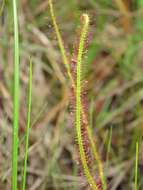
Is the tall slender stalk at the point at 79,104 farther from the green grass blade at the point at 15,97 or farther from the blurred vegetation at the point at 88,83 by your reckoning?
the blurred vegetation at the point at 88,83

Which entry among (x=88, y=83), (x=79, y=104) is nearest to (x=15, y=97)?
(x=79, y=104)

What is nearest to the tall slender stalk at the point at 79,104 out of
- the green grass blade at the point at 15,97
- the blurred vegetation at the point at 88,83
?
the green grass blade at the point at 15,97

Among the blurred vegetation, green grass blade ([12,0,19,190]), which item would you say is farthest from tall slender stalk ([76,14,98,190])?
the blurred vegetation

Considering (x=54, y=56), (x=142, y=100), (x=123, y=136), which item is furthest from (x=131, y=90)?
(x=54, y=56)

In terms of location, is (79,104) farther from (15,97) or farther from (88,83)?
(88,83)

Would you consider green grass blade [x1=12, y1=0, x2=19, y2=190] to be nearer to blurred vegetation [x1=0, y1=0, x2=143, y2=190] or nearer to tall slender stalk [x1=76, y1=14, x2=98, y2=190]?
tall slender stalk [x1=76, y1=14, x2=98, y2=190]

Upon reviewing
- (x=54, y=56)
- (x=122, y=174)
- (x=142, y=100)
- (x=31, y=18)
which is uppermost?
(x=31, y=18)

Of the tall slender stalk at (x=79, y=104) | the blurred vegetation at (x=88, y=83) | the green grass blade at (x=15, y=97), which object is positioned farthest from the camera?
the blurred vegetation at (x=88, y=83)

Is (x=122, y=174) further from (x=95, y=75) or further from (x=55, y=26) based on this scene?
(x=55, y=26)

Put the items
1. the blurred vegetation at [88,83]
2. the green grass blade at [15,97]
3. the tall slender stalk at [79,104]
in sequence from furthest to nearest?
the blurred vegetation at [88,83] → the green grass blade at [15,97] → the tall slender stalk at [79,104]
